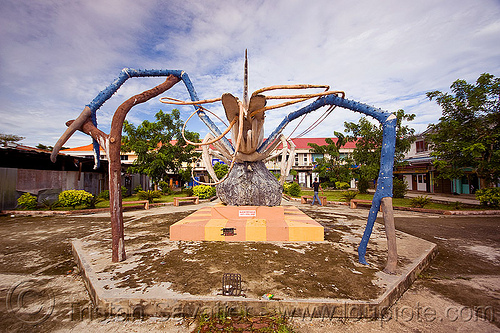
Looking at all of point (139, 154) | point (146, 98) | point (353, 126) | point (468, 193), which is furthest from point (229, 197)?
point (468, 193)

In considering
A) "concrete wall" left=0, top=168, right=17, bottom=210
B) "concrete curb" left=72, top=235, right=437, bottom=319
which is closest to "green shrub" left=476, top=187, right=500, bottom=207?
"concrete curb" left=72, top=235, right=437, bottom=319

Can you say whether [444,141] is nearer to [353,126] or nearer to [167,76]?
[353,126]

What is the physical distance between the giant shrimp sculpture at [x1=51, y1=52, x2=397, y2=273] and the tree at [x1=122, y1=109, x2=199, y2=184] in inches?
597

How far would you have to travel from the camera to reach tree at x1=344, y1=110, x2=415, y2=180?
18.4m

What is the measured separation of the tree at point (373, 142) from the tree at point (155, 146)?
16.8 metres

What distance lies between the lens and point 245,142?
18.4 ft

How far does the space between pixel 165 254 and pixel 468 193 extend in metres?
27.7

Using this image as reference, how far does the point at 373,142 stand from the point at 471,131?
10.3 metres

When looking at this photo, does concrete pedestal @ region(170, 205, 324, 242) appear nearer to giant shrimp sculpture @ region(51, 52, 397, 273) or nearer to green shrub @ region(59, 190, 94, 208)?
giant shrimp sculpture @ region(51, 52, 397, 273)

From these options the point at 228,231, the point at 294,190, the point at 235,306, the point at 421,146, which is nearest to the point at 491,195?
the point at 294,190

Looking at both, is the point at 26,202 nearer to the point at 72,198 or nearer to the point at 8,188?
the point at 8,188

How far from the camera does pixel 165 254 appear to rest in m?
4.38

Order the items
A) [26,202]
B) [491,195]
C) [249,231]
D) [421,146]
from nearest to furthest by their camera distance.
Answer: [249,231] → [491,195] → [26,202] → [421,146]

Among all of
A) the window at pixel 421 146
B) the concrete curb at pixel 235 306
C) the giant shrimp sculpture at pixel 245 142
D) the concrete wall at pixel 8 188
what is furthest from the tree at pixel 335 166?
the concrete wall at pixel 8 188
